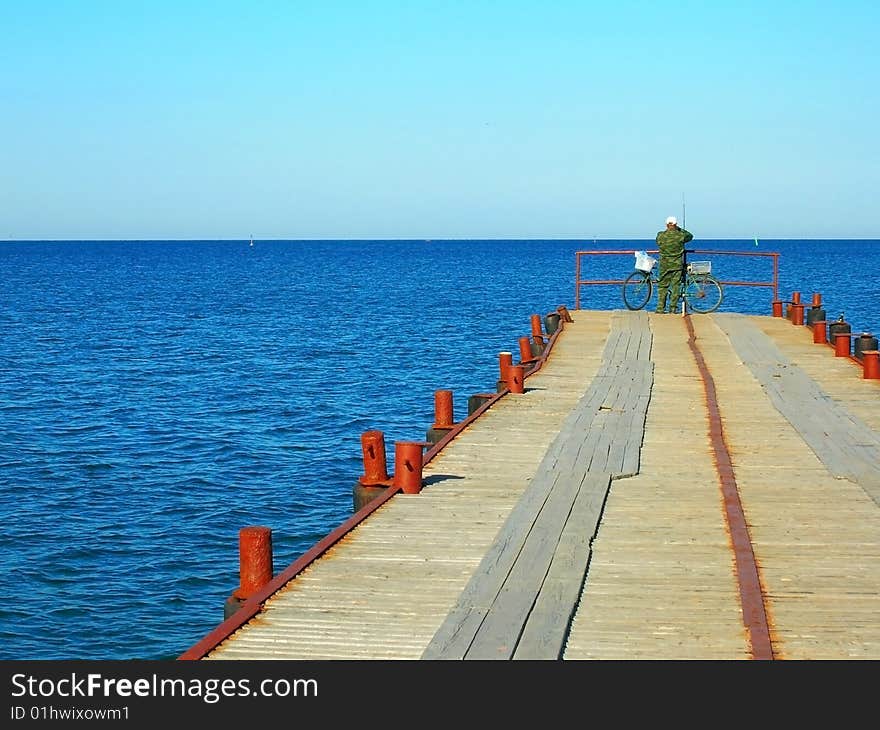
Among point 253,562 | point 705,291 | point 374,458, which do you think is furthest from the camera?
point 705,291

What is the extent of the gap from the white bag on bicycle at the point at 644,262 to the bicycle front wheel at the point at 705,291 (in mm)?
1115

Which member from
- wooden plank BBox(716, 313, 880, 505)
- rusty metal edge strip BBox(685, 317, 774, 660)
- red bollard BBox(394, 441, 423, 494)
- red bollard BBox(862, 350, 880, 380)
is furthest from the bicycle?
red bollard BBox(394, 441, 423, 494)

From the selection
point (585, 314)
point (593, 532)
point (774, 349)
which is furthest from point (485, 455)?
point (585, 314)

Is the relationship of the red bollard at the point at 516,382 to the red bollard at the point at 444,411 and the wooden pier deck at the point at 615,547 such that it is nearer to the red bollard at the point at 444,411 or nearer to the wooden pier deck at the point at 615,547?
the wooden pier deck at the point at 615,547

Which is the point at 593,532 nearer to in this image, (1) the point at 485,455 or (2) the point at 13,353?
(1) the point at 485,455

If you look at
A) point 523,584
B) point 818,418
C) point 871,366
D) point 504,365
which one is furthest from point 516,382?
point 523,584

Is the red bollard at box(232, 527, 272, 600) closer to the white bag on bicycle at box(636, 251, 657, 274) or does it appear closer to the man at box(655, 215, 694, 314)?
the man at box(655, 215, 694, 314)

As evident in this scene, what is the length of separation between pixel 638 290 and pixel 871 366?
11.2 metres

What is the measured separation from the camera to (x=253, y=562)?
9.43m

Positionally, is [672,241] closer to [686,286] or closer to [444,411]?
[686,286]

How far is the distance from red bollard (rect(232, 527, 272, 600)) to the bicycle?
69.4 feet

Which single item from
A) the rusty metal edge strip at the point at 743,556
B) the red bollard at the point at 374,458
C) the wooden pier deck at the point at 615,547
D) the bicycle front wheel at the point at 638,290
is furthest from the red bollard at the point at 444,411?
the bicycle front wheel at the point at 638,290

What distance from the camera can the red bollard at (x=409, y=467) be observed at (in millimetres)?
12516
